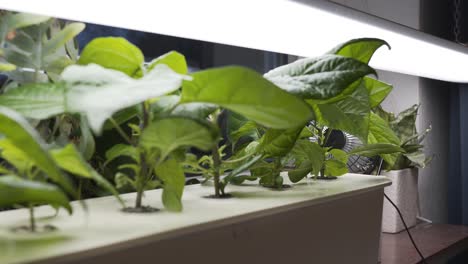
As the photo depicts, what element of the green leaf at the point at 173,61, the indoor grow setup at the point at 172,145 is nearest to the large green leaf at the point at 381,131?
the indoor grow setup at the point at 172,145

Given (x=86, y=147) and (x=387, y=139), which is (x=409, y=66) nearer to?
(x=387, y=139)

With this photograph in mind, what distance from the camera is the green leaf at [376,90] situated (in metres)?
0.65

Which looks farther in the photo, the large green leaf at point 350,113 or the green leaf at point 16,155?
the large green leaf at point 350,113

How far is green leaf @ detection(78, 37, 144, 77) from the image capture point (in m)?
0.41

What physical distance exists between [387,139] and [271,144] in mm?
237

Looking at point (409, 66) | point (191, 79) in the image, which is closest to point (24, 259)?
point (191, 79)

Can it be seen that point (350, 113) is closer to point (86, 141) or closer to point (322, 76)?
point (322, 76)

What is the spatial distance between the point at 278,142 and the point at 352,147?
58 centimetres

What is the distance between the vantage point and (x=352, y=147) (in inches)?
41.9

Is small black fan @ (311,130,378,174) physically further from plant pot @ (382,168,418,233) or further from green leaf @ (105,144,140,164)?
green leaf @ (105,144,140,164)

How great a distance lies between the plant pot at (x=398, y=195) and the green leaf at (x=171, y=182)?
980 millimetres

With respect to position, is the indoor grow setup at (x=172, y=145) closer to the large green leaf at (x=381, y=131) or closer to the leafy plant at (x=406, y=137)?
the large green leaf at (x=381, y=131)

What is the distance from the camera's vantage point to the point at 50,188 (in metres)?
0.28

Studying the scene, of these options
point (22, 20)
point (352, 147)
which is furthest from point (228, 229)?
point (352, 147)
